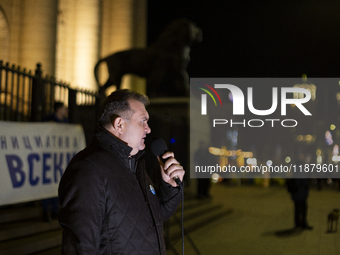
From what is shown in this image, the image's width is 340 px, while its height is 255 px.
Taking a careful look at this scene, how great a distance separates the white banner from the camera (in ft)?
16.9

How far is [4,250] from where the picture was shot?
4902 millimetres

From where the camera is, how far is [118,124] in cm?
232

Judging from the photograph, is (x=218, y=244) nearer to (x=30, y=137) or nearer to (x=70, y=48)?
(x=30, y=137)

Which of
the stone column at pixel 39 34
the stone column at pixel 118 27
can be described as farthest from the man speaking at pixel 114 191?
the stone column at pixel 118 27

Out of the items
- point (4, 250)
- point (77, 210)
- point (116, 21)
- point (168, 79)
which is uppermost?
point (116, 21)

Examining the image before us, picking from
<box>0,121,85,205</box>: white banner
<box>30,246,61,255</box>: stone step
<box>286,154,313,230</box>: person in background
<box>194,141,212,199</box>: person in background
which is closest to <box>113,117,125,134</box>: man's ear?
<box>0,121,85,205</box>: white banner

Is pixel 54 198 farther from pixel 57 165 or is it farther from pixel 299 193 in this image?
pixel 299 193

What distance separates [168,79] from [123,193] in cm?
1368

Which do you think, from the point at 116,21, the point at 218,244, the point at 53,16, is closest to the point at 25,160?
the point at 218,244

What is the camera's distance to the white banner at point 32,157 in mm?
5156

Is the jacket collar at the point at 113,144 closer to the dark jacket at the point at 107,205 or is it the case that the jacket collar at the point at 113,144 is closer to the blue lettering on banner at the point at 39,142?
the dark jacket at the point at 107,205

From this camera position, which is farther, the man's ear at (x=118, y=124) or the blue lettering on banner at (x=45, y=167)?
the blue lettering on banner at (x=45, y=167)

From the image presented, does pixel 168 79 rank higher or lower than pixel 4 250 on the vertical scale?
higher

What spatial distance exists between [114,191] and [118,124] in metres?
0.40
